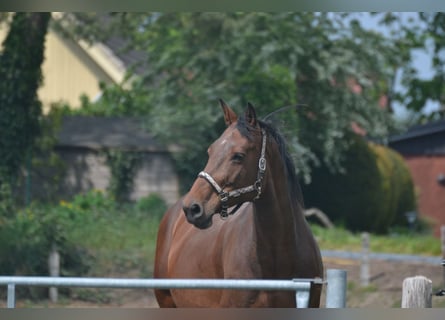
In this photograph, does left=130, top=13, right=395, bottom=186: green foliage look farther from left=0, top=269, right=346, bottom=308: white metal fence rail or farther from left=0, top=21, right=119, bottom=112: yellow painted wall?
left=0, top=269, right=346, bottom=308: white metal fence rail

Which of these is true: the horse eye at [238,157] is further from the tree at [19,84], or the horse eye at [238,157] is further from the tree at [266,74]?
the tree at [266,74]

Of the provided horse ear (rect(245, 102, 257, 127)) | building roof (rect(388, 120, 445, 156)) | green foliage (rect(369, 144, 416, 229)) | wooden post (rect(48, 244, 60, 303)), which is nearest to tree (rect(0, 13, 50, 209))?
wooden post (rect(48, 244, 60, 303))

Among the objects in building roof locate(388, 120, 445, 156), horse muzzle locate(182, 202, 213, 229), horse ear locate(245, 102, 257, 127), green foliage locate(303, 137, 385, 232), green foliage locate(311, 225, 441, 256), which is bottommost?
green foliage locate(311, 225, 441, 256)

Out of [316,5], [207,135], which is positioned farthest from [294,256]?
[207,135]

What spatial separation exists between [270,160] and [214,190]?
1.69ft

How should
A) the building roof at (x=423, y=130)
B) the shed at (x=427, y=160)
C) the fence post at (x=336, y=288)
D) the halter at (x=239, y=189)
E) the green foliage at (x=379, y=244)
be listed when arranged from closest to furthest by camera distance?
the fence post at (x=336, y=288), the halter at (x=239, y=189), the green foliage at (x=379, y=244), the building roof at (x=423, y=130), the shed at (x=427, y=160)

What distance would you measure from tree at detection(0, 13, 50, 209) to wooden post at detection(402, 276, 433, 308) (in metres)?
13.7

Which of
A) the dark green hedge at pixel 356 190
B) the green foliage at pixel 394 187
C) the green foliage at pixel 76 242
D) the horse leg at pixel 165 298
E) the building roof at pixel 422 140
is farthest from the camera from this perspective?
the building roof at pixel 422 140

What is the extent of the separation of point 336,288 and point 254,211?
1367mm

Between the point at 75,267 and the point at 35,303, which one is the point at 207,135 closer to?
the point at 75,267


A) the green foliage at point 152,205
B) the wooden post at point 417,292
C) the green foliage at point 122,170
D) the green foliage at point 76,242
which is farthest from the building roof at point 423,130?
the wooden post at point 417,292

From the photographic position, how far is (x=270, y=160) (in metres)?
6.42

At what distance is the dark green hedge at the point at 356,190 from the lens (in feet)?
84.8

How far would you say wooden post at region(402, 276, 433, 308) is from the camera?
18.2ft
